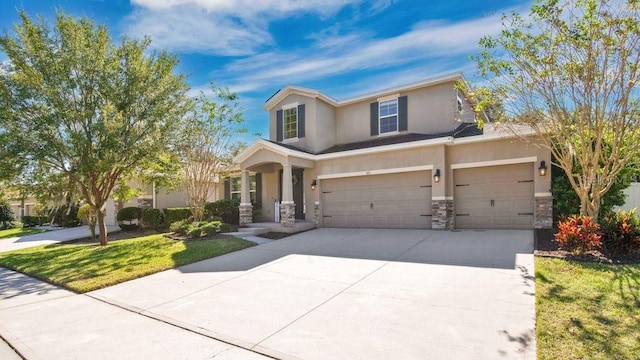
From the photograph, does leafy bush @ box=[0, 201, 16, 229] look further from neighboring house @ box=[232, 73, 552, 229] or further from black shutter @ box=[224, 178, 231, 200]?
neighboring house @ box=[232, 73, 552, 229]

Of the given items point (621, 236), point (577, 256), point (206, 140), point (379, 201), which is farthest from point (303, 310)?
point (206, 140)

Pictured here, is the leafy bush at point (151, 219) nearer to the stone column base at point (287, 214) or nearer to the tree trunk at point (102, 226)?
the tree trunk at point (102, 226)

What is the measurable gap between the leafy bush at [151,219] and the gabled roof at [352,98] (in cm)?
763

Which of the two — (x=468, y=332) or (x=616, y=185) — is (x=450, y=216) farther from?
(x=468, y=332)

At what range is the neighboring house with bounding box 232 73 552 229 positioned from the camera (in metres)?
11.1

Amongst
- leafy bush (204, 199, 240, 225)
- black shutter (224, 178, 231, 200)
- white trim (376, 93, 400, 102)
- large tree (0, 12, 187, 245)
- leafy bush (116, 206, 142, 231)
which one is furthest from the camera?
black shutter (224, 178, 231, 200)

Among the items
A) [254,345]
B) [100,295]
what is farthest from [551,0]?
[100,295]

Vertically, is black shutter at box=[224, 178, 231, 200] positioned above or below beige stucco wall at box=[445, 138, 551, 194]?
below

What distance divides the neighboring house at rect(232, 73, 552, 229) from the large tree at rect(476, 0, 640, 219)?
87.2 inches

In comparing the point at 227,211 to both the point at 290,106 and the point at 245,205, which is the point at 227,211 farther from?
the point at 290,106

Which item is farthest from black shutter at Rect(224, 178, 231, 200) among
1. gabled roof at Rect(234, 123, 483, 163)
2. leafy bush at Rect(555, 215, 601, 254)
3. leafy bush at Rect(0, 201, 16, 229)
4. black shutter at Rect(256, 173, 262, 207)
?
leafy bush at Rect(0, 201, 16, 229)

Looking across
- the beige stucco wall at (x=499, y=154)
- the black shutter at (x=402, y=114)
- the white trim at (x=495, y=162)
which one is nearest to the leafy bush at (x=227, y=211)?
the black shutter at (x=402, y=114)

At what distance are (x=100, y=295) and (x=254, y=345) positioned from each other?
4277 mm

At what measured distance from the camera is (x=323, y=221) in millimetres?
14625
